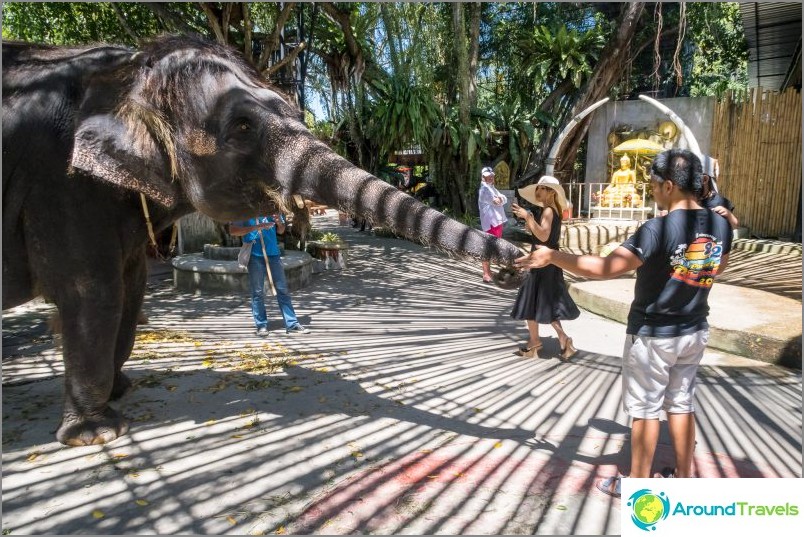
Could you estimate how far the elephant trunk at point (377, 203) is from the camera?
2.55 m

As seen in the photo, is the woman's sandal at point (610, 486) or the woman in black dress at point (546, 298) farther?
the woman in black dress at point (546, 298)

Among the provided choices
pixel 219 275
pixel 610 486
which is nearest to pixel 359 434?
pixel 610 486

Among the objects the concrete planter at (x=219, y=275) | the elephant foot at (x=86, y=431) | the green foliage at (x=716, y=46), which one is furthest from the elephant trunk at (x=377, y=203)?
the green foliage at (x=716, y=46)

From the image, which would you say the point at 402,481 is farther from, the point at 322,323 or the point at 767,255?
the point at 767,255

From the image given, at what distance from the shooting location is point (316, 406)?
4055mm

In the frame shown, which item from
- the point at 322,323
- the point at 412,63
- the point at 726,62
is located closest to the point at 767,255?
the point at 322,323

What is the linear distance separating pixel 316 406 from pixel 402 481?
4.00 ft

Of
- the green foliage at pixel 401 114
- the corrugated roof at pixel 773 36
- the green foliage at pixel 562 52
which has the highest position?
the green foliage at pixel 562 52

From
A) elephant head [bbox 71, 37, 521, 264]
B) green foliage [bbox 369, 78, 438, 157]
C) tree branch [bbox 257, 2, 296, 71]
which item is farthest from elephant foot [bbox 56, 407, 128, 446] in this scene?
green foliage [bbox 369, 78, 438, 157]

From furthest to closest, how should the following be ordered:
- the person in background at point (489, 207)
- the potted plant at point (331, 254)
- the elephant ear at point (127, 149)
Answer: the potted plant at point (331, 254) → the person in background at point (489, 207) → the elephant ear at point (127, 149)

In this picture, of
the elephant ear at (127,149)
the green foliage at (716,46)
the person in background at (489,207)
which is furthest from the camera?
the green foliage at (716,46)

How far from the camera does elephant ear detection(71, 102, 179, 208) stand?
2949 millimetres

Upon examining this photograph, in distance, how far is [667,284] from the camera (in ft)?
8.67

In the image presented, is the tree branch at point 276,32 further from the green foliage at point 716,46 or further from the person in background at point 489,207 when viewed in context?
the green foliage at point 716,46
